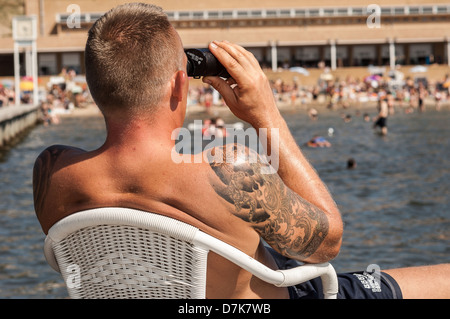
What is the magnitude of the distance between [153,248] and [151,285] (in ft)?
0.43

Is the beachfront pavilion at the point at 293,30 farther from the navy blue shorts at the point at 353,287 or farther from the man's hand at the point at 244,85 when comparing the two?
the man's hand at the point at 244,85

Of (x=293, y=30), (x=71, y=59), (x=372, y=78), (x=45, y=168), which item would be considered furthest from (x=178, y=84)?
(x=293, y=30)

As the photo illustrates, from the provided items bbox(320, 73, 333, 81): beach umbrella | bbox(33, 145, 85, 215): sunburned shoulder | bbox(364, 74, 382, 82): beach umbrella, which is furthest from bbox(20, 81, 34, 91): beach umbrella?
bbox(33, 145, 85, 215): sunburned shoulder

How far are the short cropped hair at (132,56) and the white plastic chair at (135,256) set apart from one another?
319 mm

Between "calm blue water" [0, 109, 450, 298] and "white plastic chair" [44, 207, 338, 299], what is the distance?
1223mm

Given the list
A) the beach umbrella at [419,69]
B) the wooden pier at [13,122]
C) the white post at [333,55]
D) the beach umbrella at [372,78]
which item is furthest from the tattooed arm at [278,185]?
the white post at [333,55]

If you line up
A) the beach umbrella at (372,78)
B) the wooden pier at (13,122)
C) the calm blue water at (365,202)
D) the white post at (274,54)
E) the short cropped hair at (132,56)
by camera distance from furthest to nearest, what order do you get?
the white post at (274,54) < the beach umbrella at (372,78) < the wooden pier at (13,122) < the calm blue water at (365,202) < the short cropped hair at (132,56)

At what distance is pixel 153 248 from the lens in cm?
218

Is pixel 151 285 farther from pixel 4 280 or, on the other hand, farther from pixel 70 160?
pixel 4 280

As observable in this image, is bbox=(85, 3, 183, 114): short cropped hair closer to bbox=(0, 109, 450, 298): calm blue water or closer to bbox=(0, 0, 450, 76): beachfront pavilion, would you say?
bbox=(0, 109, 450, 298): calm blue water

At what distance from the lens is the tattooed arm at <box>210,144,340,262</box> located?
222cm

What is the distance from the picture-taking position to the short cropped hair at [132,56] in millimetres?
2102

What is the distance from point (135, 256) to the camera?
220 cm
